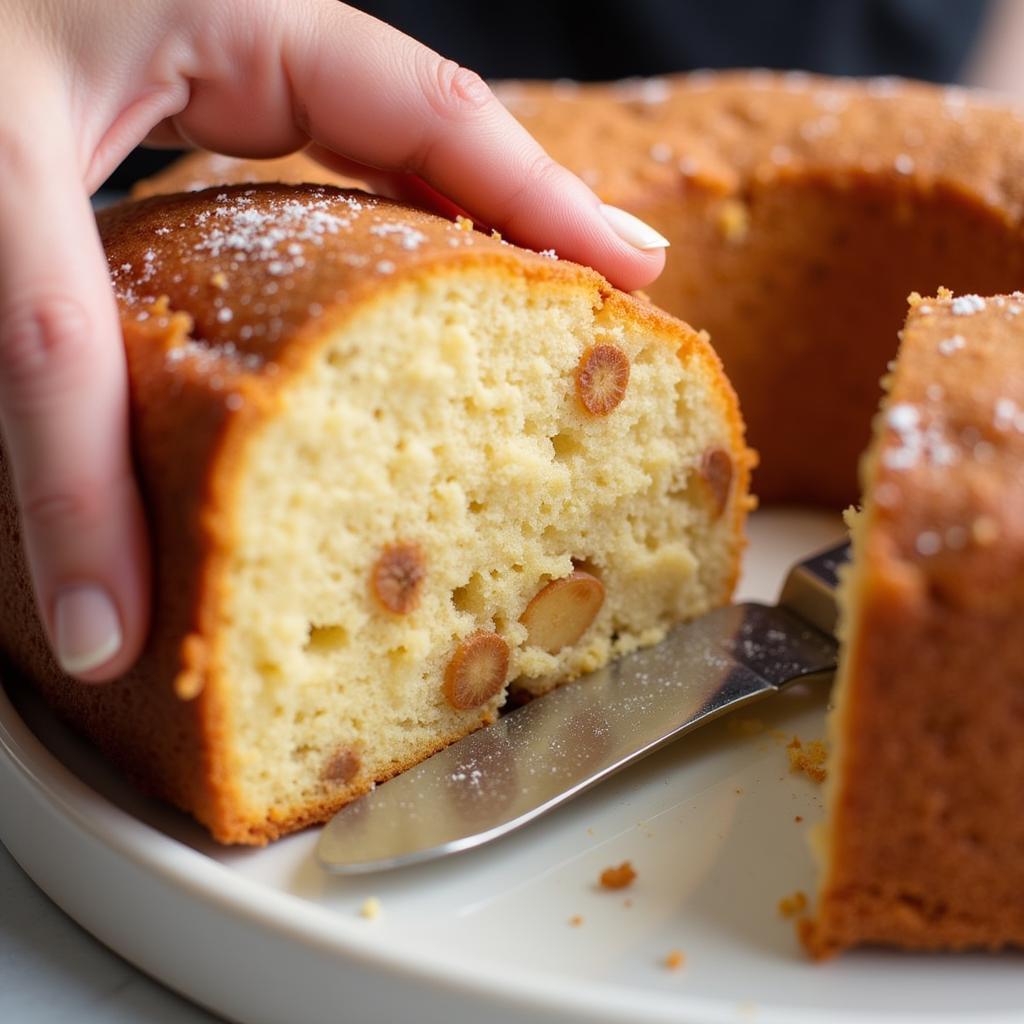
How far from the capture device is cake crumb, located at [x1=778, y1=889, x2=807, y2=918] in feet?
4.85

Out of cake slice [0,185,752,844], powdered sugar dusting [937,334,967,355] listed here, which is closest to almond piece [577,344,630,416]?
cake slice [0,185,752,844]

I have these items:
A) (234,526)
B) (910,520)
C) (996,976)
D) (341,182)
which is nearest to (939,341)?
(910,520)

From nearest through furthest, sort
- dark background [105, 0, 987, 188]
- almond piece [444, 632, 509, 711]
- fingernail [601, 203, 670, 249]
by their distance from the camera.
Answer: almond piece [444, 632, 509, 711] → fingernail [601, 203, 670, 249] → dark background [105, 0, 987, 188]

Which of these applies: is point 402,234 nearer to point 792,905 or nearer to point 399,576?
point 399,576

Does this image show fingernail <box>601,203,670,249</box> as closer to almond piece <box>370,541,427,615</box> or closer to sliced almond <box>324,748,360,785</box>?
almond piece <box>370,541,427,615</box>

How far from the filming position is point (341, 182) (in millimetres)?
2320

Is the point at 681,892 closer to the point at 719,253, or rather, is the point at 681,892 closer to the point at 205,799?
the point at 205,799

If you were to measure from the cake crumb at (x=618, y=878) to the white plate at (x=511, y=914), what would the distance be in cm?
1

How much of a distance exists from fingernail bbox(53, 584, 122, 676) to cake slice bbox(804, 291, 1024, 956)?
0.83 meters

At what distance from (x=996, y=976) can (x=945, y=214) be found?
1.53 metres

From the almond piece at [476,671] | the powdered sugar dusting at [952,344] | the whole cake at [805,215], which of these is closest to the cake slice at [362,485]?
the almond piece at [476,671]

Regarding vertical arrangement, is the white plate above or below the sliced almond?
above

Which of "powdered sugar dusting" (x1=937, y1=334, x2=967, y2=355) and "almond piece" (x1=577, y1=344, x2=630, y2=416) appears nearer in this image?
"powdered sugar dusting" (x1=937, y1=334, x2=967, y2=355)

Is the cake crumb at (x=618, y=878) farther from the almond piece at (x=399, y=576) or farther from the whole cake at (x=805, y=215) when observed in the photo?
the whole cake at (x=805, y=215)
